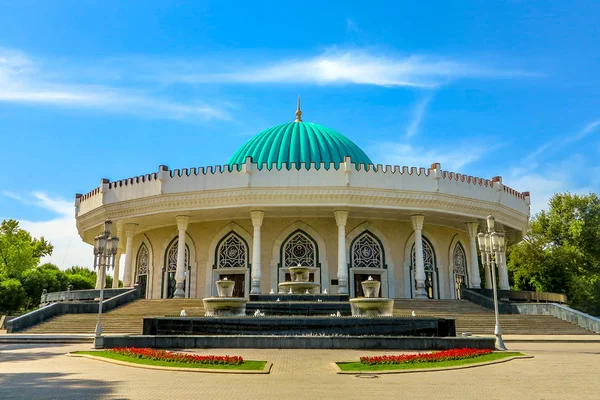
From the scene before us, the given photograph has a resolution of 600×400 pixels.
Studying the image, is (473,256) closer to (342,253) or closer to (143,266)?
(342,253)

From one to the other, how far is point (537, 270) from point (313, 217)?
2264cm

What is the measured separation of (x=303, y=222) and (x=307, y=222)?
206 mm

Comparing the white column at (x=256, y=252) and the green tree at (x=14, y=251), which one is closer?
the white column at (x=256, y=252)

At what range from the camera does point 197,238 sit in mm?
28234

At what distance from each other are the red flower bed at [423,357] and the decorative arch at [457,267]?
1809 centimetres

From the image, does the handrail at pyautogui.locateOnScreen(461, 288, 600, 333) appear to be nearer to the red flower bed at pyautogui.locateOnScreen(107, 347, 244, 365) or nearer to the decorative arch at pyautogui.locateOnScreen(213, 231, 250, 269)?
the decorative arch at pyautogui.locateOnScreen(213, 231, 250, 269)

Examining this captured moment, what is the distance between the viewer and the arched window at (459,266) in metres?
29.1

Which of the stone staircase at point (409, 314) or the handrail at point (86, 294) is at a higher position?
the handrail at point (86, 294)

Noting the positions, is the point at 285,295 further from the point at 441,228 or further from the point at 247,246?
the point at 441,228

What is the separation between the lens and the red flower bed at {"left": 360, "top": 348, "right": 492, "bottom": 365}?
9297mm

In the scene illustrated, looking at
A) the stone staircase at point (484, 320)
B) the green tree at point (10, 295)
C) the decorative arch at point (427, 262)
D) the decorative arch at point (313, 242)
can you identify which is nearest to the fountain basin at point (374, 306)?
the stone staircase at point (484, 320)

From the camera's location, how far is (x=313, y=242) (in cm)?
2694

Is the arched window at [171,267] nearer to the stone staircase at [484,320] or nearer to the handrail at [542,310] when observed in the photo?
the stone staircase at [484,320]

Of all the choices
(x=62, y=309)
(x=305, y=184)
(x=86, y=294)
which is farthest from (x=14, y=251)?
(x=305, y=184)
